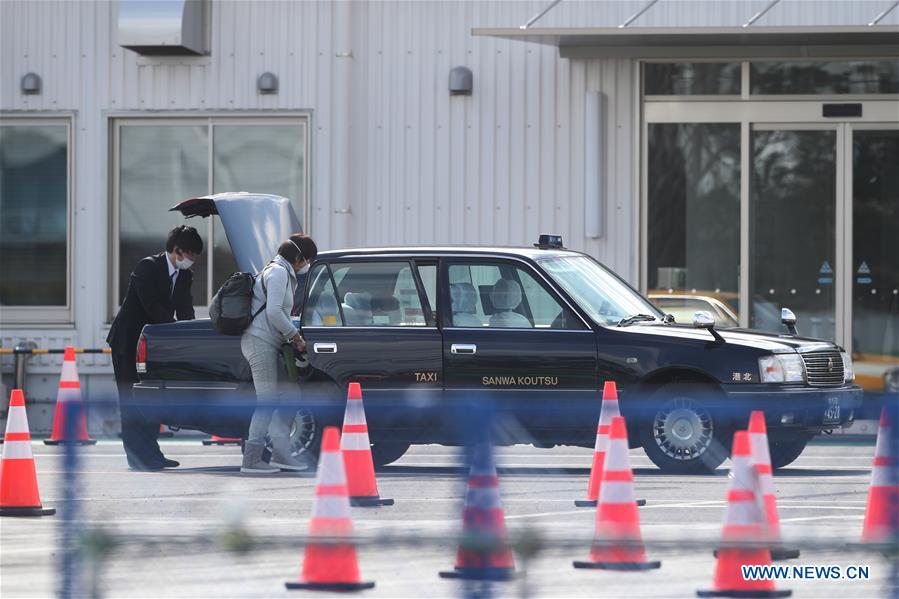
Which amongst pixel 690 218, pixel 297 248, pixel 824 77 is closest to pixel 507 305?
pixel 297 248

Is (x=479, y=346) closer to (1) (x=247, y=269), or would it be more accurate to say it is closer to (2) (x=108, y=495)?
(1) (x=247, y=269)

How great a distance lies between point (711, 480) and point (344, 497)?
5.33ft

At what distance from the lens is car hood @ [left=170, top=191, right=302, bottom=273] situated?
45.8ft

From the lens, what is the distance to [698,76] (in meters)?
18.3

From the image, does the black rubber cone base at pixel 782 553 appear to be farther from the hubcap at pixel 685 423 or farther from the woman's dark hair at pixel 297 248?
the woman's dark hair at pixel 297 248

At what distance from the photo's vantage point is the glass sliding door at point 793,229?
Answer: 722 inches

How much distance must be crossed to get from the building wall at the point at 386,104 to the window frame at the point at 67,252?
0.07 m

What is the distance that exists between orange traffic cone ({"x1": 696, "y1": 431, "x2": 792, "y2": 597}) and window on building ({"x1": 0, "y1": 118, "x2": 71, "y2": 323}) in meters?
14.9

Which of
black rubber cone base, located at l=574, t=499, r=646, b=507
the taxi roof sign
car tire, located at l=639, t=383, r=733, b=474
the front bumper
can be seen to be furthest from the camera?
the taxi roof sign

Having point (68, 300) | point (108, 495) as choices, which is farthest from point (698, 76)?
point (108, 495)

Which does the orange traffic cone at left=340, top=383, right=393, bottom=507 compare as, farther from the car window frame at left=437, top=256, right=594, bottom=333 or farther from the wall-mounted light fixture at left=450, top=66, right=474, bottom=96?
the wall-mounted light fixture at left=450, top=66, right=474, bottom=96

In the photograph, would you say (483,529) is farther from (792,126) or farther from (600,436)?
(792,126)

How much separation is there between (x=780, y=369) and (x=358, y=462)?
4370 millimetres
